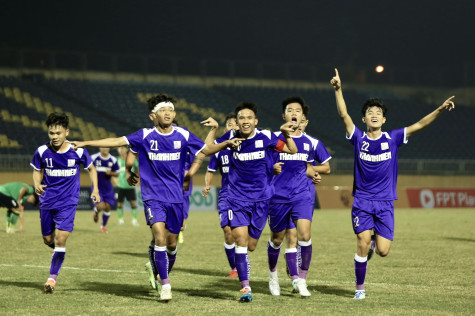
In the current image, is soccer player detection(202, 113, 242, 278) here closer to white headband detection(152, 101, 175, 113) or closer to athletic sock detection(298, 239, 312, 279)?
athletic sock detection(298, 239, 312, 279)

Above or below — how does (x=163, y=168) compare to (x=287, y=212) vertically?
above

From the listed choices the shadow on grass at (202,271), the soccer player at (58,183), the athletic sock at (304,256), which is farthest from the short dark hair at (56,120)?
the athletic sock at (304,256)

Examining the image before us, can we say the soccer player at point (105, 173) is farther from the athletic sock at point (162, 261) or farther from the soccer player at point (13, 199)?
the athletic sock at point (162, 261)

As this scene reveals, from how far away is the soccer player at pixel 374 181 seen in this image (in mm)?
9352

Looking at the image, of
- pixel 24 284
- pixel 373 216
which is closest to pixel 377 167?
pixel 373 216

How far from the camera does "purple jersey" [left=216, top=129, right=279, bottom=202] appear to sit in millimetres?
9398

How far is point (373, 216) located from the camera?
945 centimetres

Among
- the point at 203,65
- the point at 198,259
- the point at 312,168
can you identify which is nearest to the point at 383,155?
the point at 312,168

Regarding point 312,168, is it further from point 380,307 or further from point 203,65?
point 203,65

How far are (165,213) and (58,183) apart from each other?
192cm

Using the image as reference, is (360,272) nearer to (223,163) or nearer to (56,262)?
(223,163)

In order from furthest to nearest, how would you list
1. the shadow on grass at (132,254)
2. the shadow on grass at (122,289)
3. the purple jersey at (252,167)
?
the shadow on grass at (132,254) < the shadow on grass at (122,289) < the purple jersey at (252,167)

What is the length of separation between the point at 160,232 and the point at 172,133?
1.22m

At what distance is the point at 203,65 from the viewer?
176ft
